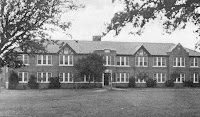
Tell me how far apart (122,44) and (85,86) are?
38.8 ft

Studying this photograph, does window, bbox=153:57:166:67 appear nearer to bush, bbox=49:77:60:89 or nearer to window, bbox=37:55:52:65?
bush, bbox=49:77:60:89

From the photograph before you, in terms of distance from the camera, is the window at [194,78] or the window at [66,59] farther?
the window at [194,78]

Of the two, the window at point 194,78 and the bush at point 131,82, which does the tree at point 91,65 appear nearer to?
the bush at point 131,82

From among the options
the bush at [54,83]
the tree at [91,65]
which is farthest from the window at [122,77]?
the bush at [54,83]

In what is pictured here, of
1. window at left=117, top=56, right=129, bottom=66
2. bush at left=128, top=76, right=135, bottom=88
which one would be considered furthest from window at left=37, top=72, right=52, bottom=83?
bush at left=128, top=76, right=135, bottom=88

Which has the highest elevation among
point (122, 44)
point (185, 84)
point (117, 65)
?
point (122, 44)

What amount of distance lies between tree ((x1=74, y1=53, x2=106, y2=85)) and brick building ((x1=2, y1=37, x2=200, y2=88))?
11.3ft

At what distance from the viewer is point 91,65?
46.2 meters

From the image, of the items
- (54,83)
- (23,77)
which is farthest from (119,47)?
(23,77)

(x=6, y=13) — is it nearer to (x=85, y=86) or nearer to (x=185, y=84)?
(x=85, y=86)

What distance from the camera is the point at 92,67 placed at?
45.9 metres

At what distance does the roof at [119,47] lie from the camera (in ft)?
172

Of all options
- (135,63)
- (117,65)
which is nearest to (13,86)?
(117,65)

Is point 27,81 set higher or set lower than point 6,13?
lower
